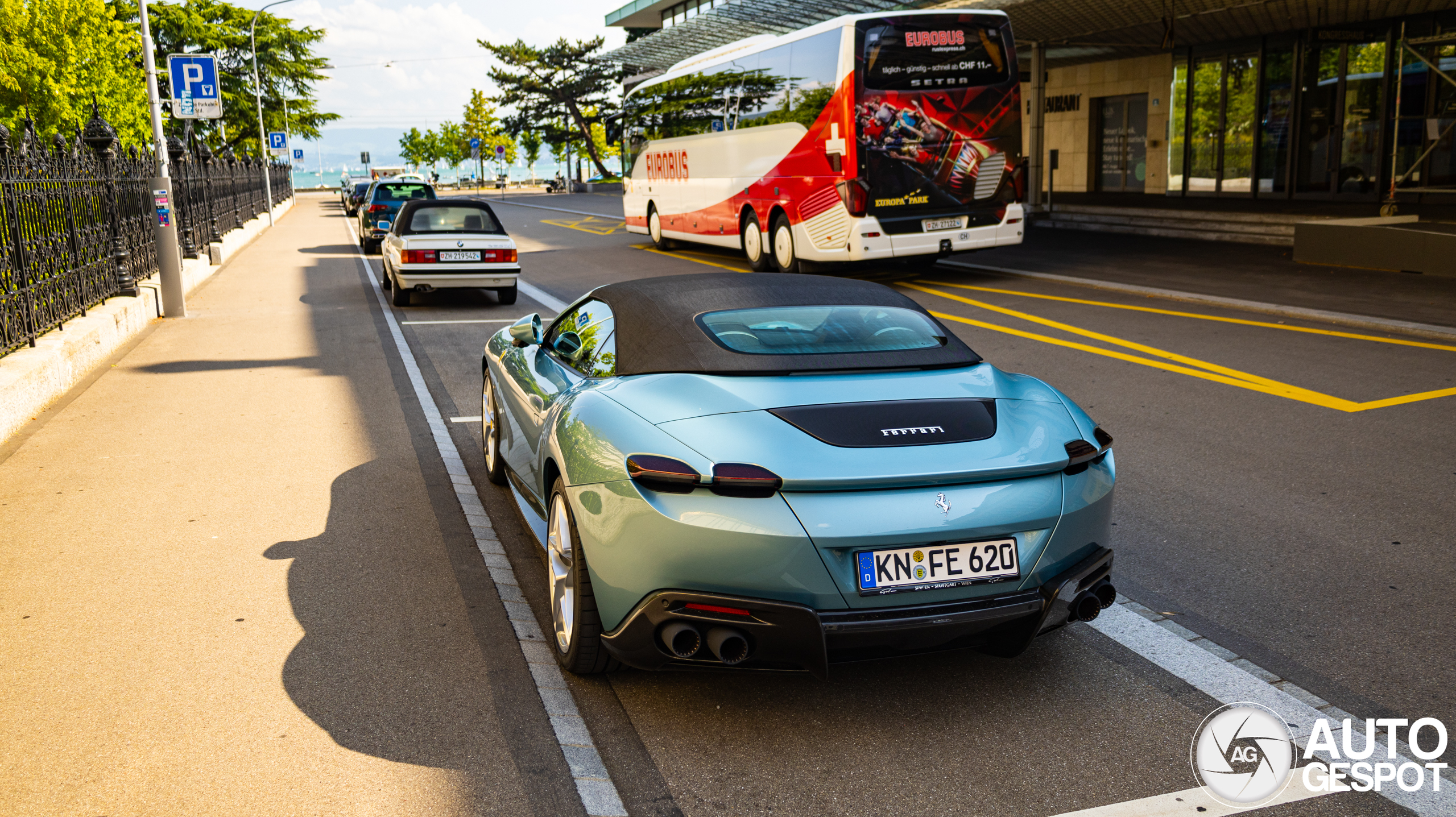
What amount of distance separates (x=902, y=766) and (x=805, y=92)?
1408 centimetres

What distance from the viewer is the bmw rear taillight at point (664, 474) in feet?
10.2

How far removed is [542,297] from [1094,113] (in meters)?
23.2

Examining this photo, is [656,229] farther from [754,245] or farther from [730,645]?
[730,645]

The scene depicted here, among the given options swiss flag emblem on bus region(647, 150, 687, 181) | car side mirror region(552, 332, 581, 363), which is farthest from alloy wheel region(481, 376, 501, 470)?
swiss flag emblem on bus region(647, 150, 687, 181)

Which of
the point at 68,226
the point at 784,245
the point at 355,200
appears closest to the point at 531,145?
the point at 355,200

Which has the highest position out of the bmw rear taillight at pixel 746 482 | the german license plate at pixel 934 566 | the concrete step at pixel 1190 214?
the concrete step at pixel 1190 214

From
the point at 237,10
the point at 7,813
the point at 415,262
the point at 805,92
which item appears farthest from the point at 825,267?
the point at 237,10

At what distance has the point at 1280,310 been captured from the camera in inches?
466

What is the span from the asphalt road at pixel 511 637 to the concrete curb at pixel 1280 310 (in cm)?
199

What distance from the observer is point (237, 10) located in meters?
67.0

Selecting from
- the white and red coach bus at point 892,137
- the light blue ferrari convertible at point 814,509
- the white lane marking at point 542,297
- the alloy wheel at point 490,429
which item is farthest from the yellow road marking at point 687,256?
the light blue ferrari convertible at point 814,509

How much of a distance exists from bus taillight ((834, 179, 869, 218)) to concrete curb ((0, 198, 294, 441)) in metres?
8.70

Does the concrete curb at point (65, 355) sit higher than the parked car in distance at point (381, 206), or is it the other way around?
the parked car in distance at point (381, 206)

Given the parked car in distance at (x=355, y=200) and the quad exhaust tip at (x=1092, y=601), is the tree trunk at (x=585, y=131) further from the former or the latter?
the quad exhaust tip at (x=1092, y=601)
